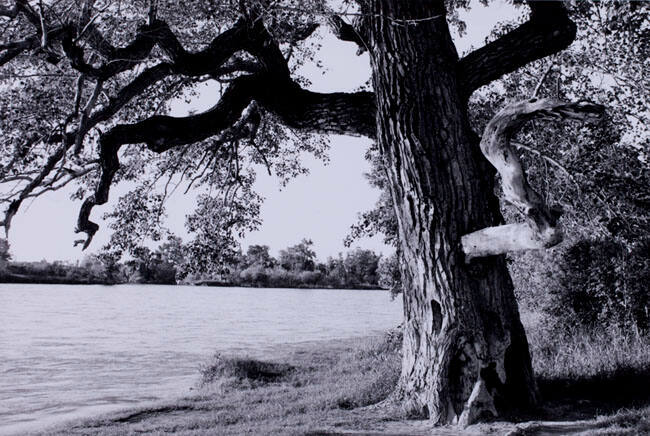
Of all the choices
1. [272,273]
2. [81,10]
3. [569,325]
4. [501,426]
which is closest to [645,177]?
[569,325]

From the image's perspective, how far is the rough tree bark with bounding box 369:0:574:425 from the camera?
24.8 feet

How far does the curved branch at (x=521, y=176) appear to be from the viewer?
20.0 feet

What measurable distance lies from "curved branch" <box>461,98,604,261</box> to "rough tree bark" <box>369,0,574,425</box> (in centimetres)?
79

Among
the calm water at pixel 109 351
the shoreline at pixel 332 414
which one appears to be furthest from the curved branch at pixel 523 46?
the calm water at pixel 109 351

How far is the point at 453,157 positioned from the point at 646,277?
274 inches

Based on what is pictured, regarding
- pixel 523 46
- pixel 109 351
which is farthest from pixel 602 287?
pixel 109 351

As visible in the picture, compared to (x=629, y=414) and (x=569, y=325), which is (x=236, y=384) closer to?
(x=569, y=325)

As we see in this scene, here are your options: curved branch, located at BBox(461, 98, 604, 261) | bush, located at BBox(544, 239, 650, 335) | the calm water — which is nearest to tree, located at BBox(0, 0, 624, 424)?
curved branch, located at BBox(461, 98, 604, 261)

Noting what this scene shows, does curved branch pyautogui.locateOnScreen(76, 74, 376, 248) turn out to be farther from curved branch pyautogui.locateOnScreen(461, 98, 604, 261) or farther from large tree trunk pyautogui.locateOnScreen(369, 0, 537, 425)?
curved branch pyautogui.locateOnScreen(461, 98, 604, 261)

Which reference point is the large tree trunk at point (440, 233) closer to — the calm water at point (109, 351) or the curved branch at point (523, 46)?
the curved branch at point (523, 46)

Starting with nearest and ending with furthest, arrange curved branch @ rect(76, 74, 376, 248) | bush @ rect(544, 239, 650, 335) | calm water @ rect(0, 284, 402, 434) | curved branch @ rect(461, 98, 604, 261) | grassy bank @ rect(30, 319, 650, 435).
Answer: curved branch @ rect(461, 98, 604, 261), grassy bank @ rect(30, 319, 650, 435), curved branch @ rect(76, 74, 376, 248), bush @ rect(544, 239, 650, 335), calm water @ rect(0, 284, 402, 434)

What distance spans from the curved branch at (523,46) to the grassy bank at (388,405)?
4.60 metres

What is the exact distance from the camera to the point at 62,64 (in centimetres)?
1123

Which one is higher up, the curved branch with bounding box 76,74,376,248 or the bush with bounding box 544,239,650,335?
the curved branch with bounding box 76,74,376,248
